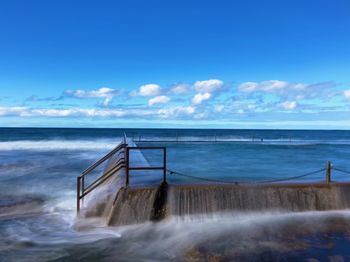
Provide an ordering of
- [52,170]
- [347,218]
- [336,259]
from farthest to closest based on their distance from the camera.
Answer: [52,170]
[347,218]
[336,259]

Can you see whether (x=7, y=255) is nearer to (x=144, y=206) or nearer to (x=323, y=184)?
(x=144, y=206)

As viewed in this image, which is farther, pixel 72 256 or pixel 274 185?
pixel 274 185

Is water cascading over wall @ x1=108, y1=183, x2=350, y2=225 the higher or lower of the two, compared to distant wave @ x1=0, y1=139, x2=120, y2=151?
higher

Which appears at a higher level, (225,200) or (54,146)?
(225,200)

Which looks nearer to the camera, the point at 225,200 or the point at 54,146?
the point at 225,200

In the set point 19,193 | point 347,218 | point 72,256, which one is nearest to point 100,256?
point 72,256

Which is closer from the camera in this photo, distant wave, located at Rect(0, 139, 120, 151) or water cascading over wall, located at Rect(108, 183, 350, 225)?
water cascading over wall, located at Rect(108, 183, 350, 225)

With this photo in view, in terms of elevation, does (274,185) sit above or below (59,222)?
above

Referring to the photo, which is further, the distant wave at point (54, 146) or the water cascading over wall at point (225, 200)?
the distant wave at point (54, 146)

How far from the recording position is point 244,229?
7.47m

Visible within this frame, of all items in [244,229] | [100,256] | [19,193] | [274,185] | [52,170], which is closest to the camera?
[100,256]

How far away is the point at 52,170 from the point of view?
1864cm

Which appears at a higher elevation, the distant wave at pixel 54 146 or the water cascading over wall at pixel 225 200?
the water cascading over wall at pixel 225 200

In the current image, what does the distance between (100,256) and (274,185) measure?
15.8 ft
